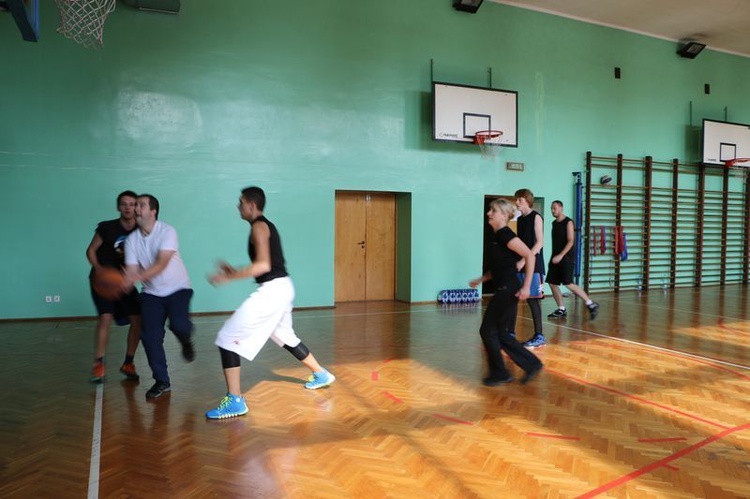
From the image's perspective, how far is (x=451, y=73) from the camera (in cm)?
989

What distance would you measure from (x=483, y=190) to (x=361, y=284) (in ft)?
10.1

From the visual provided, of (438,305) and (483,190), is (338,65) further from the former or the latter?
(438,305)

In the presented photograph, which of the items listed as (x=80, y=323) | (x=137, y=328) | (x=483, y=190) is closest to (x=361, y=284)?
(x=483, y=190)

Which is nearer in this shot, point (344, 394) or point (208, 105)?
point (344, 394)

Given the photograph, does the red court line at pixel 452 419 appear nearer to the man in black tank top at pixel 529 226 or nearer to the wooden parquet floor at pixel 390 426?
the wooden parquet floor at pixel 390 426

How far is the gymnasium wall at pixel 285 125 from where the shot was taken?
24.6ft

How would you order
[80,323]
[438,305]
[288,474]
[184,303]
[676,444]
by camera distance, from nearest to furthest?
[288,474], [676,444], [184,303], [80,323], [438,305]

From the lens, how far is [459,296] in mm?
10047

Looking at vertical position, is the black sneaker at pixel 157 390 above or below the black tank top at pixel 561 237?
below

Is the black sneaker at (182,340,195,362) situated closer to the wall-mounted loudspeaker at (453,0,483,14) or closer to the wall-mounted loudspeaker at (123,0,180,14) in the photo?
the wall-mounted loudspeaker at (123,0,180,14)

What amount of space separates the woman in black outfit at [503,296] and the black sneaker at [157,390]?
264 cm

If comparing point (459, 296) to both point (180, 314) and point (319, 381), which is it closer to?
point (319, 381)

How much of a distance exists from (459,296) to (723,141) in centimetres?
804

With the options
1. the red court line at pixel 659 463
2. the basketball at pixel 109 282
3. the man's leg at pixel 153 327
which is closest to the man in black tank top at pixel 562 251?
the red court line at pixel 659 463
